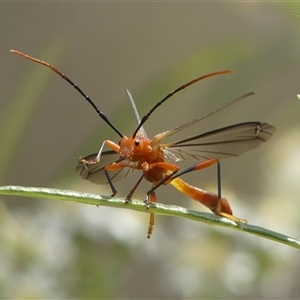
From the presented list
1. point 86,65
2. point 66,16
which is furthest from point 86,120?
point 66,16

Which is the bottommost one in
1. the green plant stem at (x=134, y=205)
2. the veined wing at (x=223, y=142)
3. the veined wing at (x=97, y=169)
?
the green plant stem at (x=134, y=205)

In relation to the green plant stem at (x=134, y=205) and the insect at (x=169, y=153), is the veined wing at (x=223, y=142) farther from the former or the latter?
the green plant stem at (x=134, y=205)

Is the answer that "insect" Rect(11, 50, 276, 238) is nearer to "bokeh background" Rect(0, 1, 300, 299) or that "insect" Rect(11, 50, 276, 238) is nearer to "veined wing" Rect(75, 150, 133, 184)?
"veined wing" Rect(75, 150, 133, 184)

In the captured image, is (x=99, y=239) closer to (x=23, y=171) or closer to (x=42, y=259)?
(x=42, y=259)

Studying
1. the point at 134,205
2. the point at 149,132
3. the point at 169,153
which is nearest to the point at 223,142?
the point at 169,153

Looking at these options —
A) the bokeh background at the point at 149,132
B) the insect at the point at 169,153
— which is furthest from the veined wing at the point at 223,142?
the bokeh background at the point at 149,132

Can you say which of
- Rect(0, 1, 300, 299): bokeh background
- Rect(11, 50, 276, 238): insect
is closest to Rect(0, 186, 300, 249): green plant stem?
Rect(11, 50, 276, 238): insect

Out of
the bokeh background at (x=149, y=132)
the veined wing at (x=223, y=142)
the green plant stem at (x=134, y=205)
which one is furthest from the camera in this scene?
the bokeh background at (x=149, y=132)
